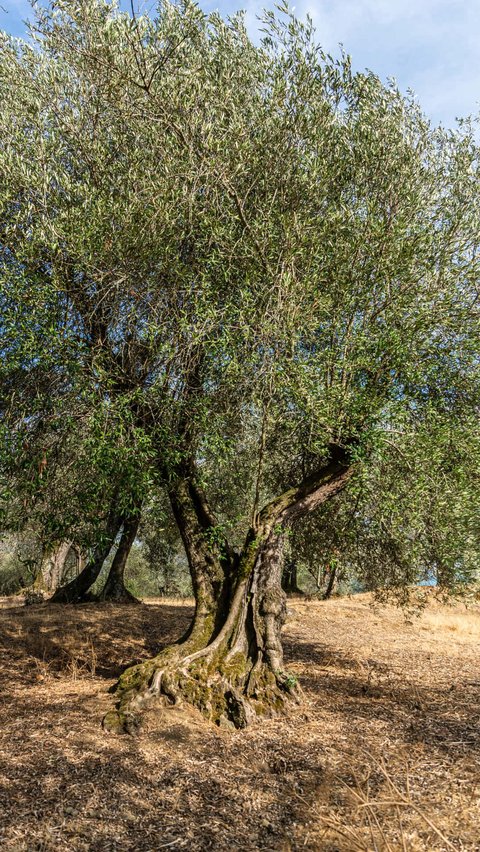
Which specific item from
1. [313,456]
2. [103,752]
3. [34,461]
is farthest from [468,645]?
[34,461]

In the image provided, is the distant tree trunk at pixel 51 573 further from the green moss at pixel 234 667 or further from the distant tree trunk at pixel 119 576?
the green moss at pixel 234 667

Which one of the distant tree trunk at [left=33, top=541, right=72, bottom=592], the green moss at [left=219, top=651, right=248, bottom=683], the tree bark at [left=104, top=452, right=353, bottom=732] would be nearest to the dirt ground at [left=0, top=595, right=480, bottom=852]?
the tree bark at [left=104, top=452, right=353, bottom=732]

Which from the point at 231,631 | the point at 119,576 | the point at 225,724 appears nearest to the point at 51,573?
the point at 119,576

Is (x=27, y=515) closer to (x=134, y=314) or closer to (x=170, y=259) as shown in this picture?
(x=134, y=314)

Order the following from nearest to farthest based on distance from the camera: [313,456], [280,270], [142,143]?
[280,270] < [142,143] < [313,456]

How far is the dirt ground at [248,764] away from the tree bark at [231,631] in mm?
385

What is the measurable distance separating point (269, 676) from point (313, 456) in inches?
168

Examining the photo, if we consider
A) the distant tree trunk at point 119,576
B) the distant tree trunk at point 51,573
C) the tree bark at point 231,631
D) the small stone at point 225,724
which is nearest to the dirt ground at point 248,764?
the small stone at point 225,724

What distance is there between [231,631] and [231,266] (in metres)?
6.44

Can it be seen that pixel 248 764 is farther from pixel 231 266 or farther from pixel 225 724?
pixel 231 266

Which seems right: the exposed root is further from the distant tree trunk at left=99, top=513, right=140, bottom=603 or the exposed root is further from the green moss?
the distant tree trunk at left=99, top=513, right=140, bottom=603

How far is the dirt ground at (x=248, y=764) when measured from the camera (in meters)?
6.22

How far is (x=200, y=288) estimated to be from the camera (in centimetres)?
1021

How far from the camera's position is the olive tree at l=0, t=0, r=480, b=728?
9.49m
